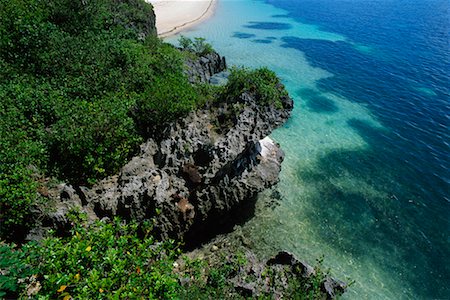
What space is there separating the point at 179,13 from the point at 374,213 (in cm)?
7104

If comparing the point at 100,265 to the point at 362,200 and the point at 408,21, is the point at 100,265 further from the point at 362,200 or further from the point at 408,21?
the point at 408,21

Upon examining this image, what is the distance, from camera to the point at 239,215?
67.4ft

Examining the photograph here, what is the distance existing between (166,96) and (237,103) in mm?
4573

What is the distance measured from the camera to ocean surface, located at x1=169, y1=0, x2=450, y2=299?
19531 millimetres

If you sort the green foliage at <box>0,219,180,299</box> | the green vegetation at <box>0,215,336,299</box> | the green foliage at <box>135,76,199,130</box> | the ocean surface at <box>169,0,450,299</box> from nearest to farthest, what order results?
the green vegetation at <box>0,215,336,299</box>
the green foliage at <box>0,219,180,299</box>
the green foliage at <box>135,76,199,130</box>
the ocean surface at <box>169,0,450,299</box>

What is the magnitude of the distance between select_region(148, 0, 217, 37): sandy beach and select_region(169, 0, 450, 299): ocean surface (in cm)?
517

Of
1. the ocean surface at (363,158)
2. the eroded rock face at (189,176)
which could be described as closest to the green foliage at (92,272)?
the eroded rock face at (189,176)

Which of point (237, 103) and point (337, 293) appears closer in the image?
point (337, 293)

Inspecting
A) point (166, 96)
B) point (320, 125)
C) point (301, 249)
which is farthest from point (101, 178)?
point (320, 125)

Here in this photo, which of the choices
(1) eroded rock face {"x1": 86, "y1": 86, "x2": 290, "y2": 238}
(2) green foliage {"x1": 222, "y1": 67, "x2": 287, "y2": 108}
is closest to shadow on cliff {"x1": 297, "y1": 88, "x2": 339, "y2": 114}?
(2) green foliage {"x1": 222, "y1": 67, "x2": 287, "y2": 108}

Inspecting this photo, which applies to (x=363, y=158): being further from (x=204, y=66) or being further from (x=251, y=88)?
(x=204, y=66)

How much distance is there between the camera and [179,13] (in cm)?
7594

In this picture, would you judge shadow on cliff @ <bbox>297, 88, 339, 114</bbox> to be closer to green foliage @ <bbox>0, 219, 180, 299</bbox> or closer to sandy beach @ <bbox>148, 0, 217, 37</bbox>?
green foliage @ <bbox>0, 219, 180, 299</bbox>

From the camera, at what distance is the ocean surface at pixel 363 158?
19531mm
